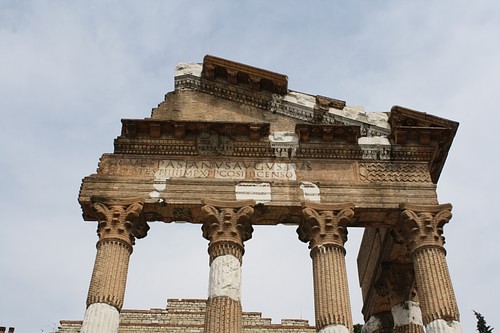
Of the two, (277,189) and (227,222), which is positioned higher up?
(277,189)

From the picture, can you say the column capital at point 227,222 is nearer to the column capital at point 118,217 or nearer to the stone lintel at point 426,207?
the column capital at point 118,217

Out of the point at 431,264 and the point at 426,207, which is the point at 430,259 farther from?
the point at 426,207

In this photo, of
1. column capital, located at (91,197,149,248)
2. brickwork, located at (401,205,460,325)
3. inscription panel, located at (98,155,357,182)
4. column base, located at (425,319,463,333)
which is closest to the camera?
column base, located at (425,319,463,333)

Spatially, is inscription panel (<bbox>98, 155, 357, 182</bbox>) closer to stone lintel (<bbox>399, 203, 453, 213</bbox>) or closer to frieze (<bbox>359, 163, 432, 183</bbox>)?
frieze (<bbox>359, 163, 432, 183</bbox>)

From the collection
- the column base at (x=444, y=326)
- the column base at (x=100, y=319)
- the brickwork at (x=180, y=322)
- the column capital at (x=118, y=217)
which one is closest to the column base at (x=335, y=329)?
the column base at (x=444, y=326)

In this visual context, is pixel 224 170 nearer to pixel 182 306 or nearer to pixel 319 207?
pixel 319 207

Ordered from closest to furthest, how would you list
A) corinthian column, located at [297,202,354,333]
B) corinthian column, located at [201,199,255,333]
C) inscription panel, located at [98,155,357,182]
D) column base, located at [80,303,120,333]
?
column base, located at [80,303,120,333] → corinthian column, located at [201,199,255,333] → corinthian column, located at [297,202,354,333] → inscription panel, located at [98,155,357,182]

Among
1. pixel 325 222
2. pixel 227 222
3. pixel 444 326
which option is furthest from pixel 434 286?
pixel 227 222

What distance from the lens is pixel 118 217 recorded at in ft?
48.0

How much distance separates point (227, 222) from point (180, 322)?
1009 cm

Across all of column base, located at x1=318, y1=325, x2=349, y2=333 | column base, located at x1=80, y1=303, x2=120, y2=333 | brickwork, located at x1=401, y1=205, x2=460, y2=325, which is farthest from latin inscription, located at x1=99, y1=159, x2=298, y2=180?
column base, located at x1=318, y1=325, x2=349, y2=333

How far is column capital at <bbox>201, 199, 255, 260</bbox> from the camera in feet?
47.5

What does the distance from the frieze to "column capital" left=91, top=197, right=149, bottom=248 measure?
5573 millimetres

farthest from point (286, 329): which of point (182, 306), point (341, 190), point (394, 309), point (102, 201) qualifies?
point (102, 201)
